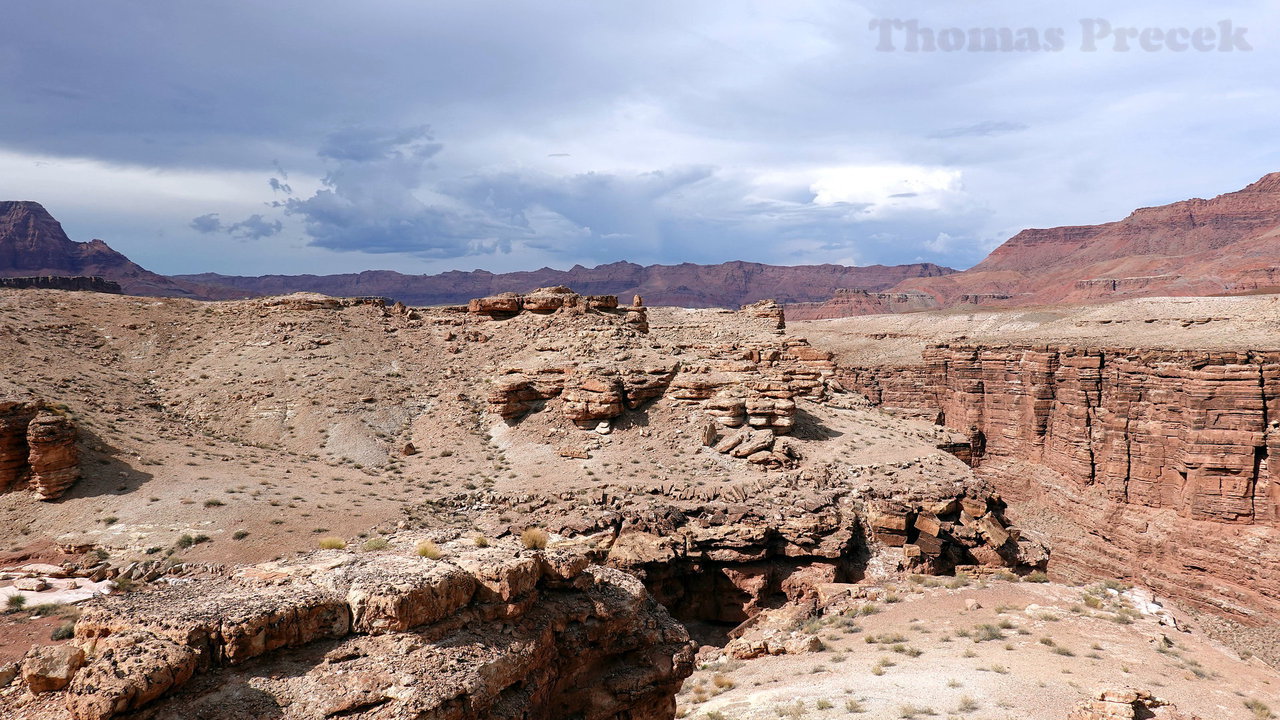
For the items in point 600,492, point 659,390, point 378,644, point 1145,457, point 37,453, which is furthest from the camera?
point 1145,457

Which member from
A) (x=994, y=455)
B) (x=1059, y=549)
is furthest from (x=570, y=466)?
(x=994, y=455)

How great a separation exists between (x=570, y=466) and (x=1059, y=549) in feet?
83.7

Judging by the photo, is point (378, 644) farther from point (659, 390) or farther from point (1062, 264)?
point (1062, 264)

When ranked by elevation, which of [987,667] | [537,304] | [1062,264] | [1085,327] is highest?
[1062,264]

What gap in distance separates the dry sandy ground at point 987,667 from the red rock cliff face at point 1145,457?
1544 centimetres

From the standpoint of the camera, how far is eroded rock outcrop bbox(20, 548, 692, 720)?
18.4 ft

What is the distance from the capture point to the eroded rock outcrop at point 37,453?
18.1 meters

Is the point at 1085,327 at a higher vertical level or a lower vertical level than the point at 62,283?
lower

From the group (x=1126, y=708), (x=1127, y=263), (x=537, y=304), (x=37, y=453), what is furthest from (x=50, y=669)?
(x=1127, y=263)

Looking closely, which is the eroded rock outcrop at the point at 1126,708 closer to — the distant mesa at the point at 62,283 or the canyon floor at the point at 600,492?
the canyon floor at the point at 600,492

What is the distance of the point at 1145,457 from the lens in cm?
→ 3048

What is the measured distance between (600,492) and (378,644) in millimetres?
14739

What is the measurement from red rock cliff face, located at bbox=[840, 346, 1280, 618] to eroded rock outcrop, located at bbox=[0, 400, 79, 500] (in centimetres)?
3868

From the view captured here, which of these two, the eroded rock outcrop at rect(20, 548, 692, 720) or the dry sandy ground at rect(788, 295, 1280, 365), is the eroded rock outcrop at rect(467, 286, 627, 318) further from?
the dry sandy ground at rect(788, 295, 1280, 365)
